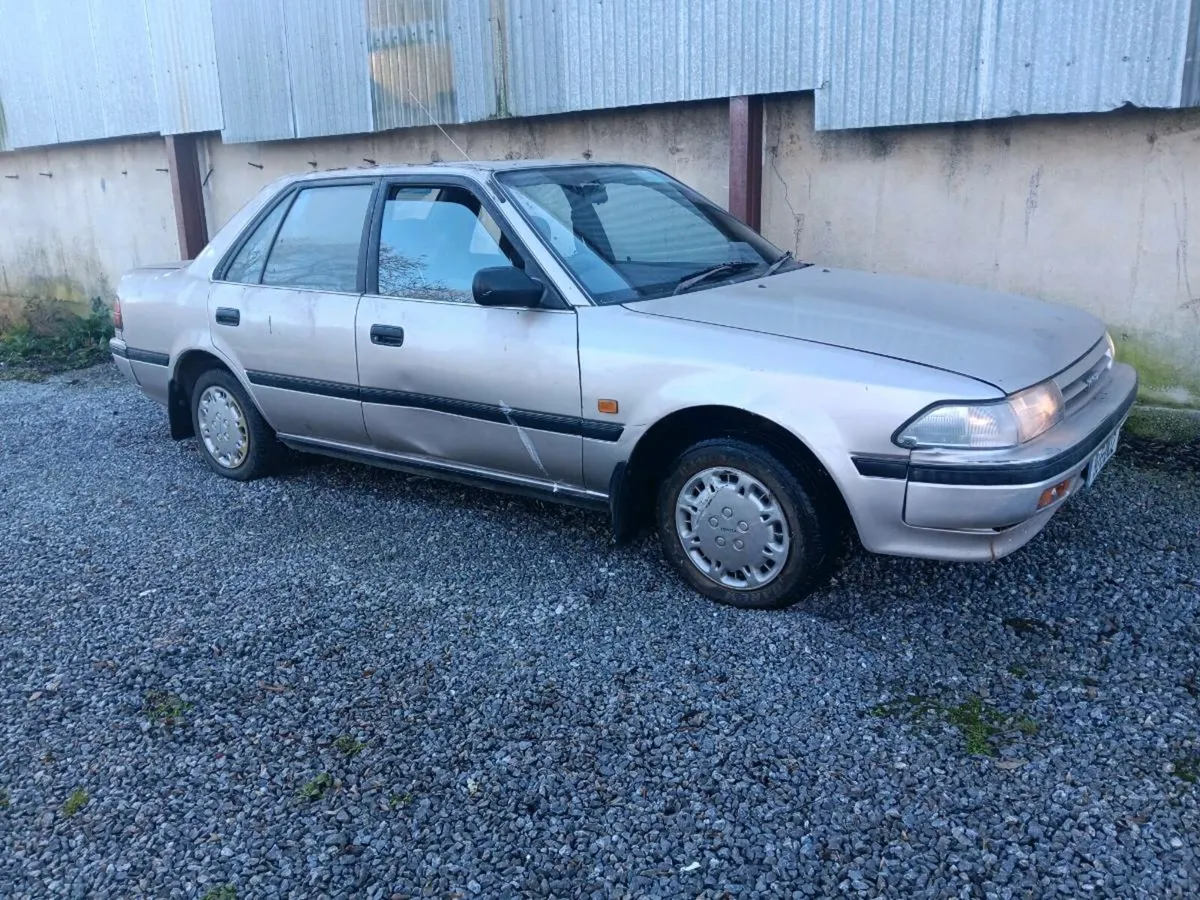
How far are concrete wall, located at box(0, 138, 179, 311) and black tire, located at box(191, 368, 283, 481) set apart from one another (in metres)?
A: 5.89

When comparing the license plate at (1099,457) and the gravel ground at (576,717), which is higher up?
the license plate at (1099,457)

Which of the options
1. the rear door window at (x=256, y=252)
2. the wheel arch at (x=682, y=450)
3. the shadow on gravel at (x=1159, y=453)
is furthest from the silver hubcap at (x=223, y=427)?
the shadow on gravel at (x=1159, y=453)

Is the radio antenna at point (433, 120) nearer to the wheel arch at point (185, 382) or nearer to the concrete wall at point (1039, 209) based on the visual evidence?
the concrete wall at point (1039, 209)

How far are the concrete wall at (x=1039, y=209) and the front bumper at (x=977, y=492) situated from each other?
2.76 metres

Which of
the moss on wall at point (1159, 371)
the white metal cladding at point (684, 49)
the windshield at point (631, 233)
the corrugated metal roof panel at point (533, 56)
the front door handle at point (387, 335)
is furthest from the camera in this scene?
the corrugated metal roof panel at point (533, 56)

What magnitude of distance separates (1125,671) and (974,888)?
1331mm

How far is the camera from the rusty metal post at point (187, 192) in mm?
10633

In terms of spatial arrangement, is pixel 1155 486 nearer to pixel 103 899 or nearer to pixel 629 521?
pixel 629 521

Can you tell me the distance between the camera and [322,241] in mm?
5309

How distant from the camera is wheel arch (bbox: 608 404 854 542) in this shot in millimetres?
3924

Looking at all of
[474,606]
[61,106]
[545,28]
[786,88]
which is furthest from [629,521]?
[61,106]

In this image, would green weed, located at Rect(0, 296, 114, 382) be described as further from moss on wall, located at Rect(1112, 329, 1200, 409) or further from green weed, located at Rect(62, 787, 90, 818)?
moss on wall, located at Rect(1112, 329, 1200, 409)

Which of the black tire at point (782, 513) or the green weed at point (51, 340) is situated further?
the green weed at point (51, 340)

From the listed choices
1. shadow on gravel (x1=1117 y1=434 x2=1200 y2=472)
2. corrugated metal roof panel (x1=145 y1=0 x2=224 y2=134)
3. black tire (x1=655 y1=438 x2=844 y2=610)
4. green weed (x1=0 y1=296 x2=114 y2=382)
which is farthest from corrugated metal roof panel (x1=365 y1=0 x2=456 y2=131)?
shadow on gravel (x1=1117 y1=434 x2=1200 y2=472)
